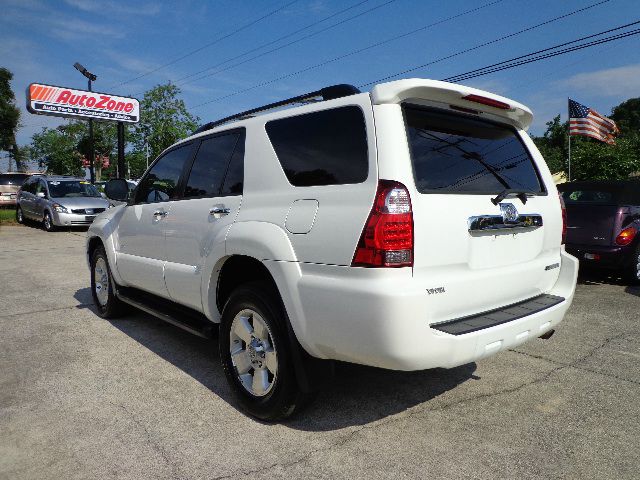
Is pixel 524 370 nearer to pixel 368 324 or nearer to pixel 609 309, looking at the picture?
pixel 368 324

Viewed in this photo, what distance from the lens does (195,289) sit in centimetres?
359

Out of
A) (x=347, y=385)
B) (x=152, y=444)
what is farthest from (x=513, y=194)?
(x=152, y=444)

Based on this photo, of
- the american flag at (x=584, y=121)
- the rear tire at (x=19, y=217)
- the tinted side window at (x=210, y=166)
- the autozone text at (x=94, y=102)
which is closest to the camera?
the tinted side window at (x=210, y=166)

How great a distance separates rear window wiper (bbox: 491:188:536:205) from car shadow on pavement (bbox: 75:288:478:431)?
4.62 ft

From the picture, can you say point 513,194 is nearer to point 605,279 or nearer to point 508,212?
point 508,212

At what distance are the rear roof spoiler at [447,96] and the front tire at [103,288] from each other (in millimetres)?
3775

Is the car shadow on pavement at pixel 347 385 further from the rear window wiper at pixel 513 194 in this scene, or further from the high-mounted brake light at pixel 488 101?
the high-mounted brake light at pixel 488 101

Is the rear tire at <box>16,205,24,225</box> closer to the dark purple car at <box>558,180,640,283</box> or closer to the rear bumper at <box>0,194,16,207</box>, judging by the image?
the rear bumper at <box>0,194,16,207</box>

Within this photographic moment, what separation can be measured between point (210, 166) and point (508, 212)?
212 centimetres

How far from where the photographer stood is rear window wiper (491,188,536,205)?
2.78 m

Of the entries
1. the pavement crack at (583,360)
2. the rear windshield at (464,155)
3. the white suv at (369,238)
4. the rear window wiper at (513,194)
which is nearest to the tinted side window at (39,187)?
the white suv at (369,238)

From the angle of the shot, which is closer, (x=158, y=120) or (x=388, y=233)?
(x=388, y=233)

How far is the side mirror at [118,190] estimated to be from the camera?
4863 mm

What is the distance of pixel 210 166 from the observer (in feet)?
12.2
